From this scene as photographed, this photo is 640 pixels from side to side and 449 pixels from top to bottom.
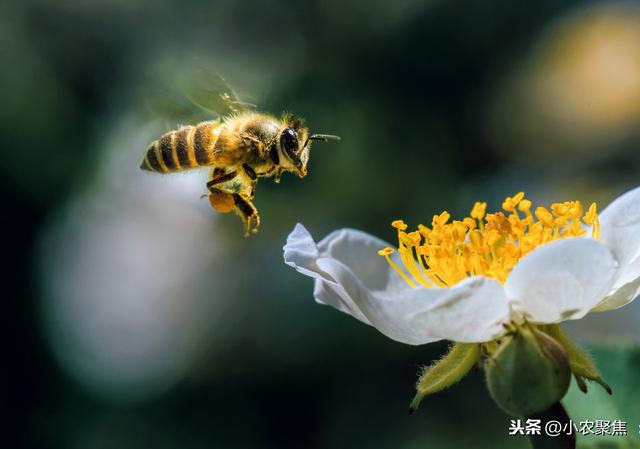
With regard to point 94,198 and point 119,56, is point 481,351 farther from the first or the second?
point 119,56

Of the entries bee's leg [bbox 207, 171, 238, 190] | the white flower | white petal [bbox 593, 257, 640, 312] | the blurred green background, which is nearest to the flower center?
the white flower

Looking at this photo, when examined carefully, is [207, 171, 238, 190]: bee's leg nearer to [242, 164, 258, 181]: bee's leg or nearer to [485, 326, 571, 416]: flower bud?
[242, 164, 258, 181]: bee's leg

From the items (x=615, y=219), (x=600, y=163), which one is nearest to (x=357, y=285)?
(x=615, y=219)

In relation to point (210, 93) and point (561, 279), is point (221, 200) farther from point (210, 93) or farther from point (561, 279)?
point (561, 279)

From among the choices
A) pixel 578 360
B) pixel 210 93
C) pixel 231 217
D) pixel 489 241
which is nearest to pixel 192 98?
pixel 210 93

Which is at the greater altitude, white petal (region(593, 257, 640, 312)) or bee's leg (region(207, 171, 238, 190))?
bee's leg (region(207, 171, 238, 190))

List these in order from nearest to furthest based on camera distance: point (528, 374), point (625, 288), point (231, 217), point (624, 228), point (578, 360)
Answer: point (528, 374)
point (578, 360)
point (625, 288)
point (624, 228)
point (231, 217)
